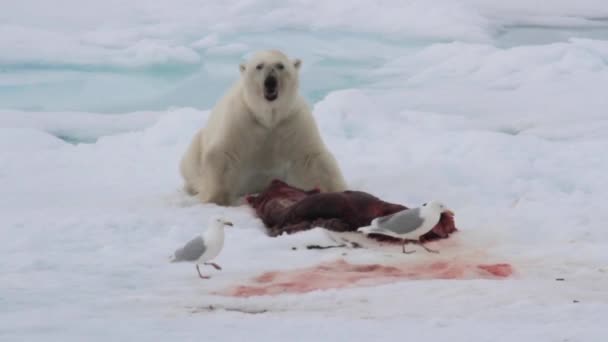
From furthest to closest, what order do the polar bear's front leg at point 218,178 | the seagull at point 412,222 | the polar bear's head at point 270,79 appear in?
the polar bear's front leg at point 218,178 < the polar bear's head at point 270,79 < the seagull at point 412,222

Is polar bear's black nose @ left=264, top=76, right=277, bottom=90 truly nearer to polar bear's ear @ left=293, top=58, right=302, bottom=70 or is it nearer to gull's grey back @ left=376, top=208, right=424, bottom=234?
polar bear's ear @ left=293, top=58, right=302, bottom=70

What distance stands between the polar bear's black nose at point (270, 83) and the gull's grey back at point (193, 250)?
219 cm

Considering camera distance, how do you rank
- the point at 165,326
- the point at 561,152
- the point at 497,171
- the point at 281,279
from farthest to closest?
1. the point at 561,152
2. the point at 497,171
3. the point at 281,279
4. the point at 165,326

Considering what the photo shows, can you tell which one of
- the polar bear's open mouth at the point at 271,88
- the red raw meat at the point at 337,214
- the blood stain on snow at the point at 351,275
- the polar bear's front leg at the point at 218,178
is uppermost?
the polar bear's open mouth at the point at 271,88

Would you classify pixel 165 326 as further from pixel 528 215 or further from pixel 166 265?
pixel 528 215

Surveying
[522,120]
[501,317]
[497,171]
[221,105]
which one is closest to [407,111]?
[522,120]

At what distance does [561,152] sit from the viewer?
746 centimetres

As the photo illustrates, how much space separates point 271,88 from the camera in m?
5.79

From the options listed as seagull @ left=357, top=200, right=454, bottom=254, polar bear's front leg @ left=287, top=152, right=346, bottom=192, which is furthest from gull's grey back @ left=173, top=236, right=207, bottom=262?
polar bear's front leg @ left=287, top=152, right=346, bottom=192

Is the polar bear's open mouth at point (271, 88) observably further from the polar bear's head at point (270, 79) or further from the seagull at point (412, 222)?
the seagull at point (412, 222)

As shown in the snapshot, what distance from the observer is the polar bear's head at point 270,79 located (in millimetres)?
5715

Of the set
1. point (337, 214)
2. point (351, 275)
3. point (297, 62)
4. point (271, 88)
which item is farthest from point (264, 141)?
point (351, 275)

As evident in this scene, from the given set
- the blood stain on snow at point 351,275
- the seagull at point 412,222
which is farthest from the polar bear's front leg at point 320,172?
the blood stain on snow at point 351,275

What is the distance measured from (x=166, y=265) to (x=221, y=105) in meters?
2.54
